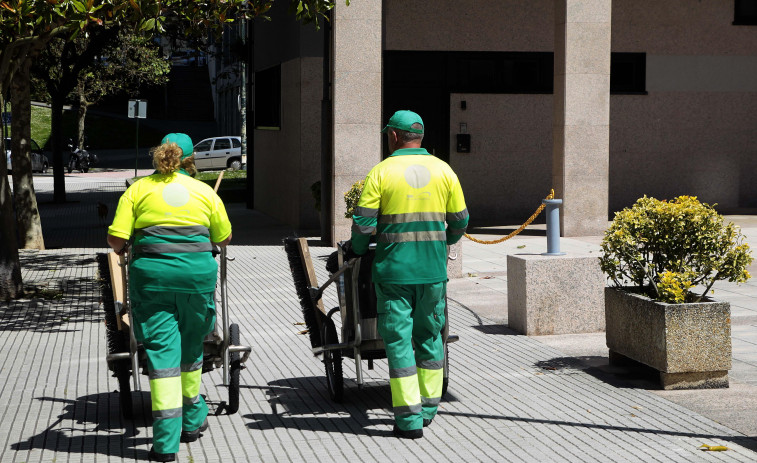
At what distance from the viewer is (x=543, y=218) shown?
22.5 m

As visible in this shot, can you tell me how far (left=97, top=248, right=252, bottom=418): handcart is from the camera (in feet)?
20.9

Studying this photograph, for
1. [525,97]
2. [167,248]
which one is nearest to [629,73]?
[525,97]

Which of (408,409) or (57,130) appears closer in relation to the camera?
(408,409)

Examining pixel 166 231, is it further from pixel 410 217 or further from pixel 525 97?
pixel 525 97

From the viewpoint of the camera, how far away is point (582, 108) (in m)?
18.2

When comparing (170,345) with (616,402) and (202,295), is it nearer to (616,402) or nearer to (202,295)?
(202,295)

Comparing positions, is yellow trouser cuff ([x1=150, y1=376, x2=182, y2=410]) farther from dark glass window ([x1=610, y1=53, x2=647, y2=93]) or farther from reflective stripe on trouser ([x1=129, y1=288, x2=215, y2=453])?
dark glass window ([x1=610, y1=53, x2=647, y2=93])

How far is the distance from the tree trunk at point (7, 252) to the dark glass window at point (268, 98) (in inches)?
400

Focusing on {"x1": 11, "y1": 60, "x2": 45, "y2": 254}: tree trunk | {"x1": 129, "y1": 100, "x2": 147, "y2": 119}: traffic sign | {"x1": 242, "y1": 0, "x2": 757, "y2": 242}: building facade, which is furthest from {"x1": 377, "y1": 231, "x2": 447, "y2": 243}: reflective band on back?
{"x1": 129, "y1": 100, "x2": 147, "y2": 119}: traffic sign

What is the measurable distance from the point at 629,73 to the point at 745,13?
288 cm

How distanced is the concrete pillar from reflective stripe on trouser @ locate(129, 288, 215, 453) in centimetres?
1292

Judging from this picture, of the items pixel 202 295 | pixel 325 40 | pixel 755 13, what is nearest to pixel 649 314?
pixel 202 295

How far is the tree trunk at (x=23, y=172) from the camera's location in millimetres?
17250

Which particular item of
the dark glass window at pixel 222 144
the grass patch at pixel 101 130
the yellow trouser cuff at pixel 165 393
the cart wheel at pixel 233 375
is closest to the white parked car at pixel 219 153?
the dark glass window at pixel 222 144
